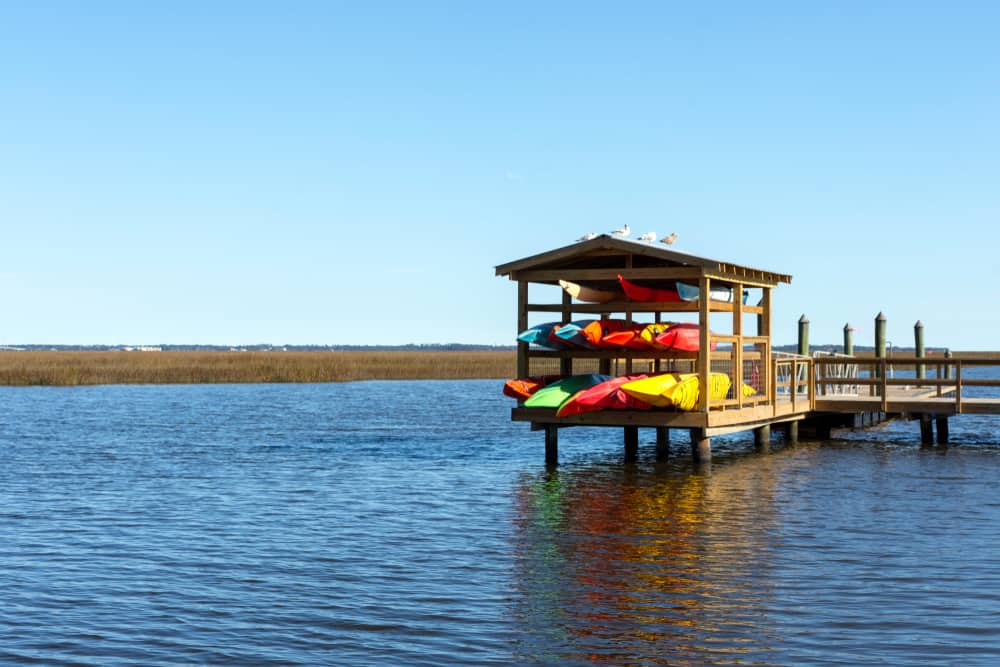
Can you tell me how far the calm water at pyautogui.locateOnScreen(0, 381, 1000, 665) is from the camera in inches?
393

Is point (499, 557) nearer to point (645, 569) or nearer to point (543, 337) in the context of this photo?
point (645, 569)

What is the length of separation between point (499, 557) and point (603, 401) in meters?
7.66

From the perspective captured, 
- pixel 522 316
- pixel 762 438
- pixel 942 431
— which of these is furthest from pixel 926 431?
pixel 522 316

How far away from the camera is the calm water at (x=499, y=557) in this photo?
32.8 feet

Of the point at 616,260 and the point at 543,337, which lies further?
the point at 616,260

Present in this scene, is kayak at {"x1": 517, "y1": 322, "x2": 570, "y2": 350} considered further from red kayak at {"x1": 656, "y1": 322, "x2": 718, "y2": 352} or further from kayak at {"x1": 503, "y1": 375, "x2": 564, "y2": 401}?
red kayak at {"x1": 656, "y1": 322, "x2": 718, "y2": 352}

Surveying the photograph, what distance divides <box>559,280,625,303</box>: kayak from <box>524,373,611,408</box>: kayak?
1.52 meters

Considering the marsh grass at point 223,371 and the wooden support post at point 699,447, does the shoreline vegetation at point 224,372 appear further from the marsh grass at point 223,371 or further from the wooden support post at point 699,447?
the wooden support post at point 699,447

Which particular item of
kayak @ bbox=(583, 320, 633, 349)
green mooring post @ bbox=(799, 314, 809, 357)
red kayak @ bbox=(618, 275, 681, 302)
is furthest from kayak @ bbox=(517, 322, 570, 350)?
green mooring post @ bbox=(799, 314, 809, 357)

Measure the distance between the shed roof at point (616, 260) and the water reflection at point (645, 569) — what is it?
12.8 ft

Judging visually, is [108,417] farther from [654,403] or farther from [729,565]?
[729,565]

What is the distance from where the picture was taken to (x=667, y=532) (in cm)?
1559

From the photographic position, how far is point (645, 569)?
13109 mm

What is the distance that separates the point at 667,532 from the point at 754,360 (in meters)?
11.0
